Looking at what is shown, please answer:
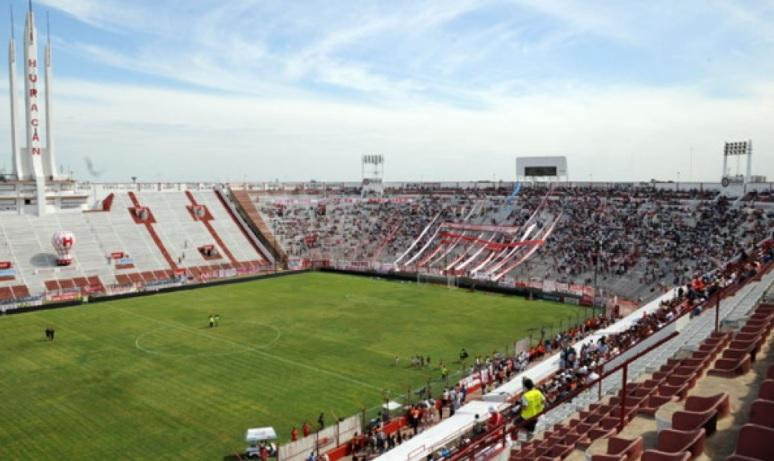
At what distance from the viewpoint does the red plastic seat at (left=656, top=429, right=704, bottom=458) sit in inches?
331

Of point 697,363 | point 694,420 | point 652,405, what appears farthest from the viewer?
point 697,363

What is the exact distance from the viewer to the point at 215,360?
3100 cm

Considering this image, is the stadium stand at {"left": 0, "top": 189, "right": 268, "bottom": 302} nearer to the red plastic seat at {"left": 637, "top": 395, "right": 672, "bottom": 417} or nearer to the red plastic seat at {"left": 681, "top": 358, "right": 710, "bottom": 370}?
the red plastic seat at {"left": 681, "top": 358, "right": 710, "bottom": 370}

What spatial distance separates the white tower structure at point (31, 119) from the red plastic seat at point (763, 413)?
2445 inches

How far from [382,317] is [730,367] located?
29.2 m

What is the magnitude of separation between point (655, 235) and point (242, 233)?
42443 mm

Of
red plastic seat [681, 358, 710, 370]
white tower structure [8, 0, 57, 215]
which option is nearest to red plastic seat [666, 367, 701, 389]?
red plastic seat [681, 358, 710, 370]

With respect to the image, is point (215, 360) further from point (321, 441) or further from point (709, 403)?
point (709, 403)

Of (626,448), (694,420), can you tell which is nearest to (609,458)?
(626,448)

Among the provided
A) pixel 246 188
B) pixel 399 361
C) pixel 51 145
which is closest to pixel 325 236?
pixel 246 188

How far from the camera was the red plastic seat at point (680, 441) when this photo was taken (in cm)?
840

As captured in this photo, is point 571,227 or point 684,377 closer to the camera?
point 684,377

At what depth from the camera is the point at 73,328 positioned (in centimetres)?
3800

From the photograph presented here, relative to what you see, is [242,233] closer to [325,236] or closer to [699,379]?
[325,236]
